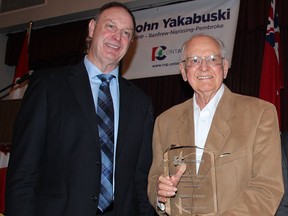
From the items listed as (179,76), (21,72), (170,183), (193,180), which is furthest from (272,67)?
(21,72)

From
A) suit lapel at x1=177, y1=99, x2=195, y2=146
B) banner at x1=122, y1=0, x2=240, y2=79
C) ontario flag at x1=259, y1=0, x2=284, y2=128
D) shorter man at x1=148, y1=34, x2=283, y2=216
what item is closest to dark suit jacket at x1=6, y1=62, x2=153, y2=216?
shorter man at x1=148, y1=34, x2=283, y2=216

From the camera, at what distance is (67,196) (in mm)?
2275

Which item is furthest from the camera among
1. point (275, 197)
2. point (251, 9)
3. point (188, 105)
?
point (251, 9)

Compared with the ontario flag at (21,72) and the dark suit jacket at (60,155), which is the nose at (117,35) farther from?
the ontario flag at (21,72)

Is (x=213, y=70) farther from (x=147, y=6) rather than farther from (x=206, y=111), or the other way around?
(x=147, y=6)

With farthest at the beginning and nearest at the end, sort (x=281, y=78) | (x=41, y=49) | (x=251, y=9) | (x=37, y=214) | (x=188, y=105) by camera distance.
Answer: (x=41, y=49) → (x=251, y=9) → (x=281, y=78) → (x=188, y=105) → (x=37, y=214)

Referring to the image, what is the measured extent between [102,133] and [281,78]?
4083mm

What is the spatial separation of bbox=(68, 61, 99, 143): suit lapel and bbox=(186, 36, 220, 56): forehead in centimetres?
67

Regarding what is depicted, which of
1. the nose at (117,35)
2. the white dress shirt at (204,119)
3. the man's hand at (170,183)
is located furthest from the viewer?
the nose at (117,35)

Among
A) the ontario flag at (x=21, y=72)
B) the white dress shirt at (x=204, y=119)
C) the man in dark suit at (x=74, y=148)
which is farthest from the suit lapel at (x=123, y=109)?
the ontario flag at (x=21, y=72)

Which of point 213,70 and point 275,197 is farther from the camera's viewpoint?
point 213,70

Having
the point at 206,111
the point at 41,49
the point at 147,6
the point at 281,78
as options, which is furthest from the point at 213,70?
the point at 41,49

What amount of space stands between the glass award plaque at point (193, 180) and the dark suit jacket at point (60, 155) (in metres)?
0.47

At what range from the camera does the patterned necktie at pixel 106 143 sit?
7.78 feet
